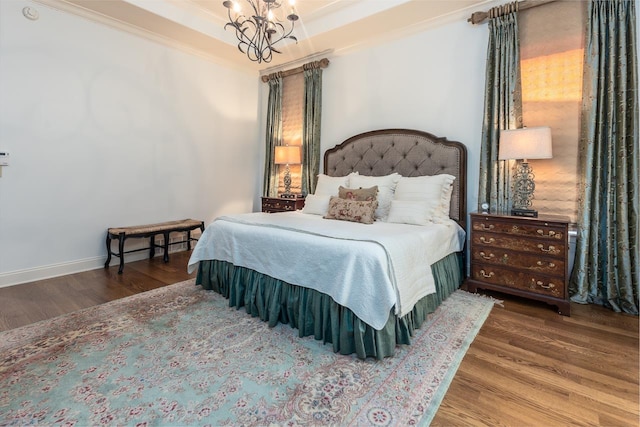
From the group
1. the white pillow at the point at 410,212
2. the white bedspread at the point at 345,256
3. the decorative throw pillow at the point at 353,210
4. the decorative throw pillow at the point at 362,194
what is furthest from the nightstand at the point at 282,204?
the white pillow at the point at 410,212

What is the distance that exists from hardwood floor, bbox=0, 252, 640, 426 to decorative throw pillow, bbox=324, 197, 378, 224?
123 cm

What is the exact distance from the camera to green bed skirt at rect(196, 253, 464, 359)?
1761 millimetres

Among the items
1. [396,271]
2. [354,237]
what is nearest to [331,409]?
[396,271]

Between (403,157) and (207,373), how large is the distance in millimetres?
2878

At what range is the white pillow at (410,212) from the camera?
2.70 meters

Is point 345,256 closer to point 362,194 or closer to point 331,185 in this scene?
point 362,194

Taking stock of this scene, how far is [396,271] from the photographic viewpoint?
5.84 feet

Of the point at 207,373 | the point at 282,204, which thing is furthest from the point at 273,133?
the point at 207,373

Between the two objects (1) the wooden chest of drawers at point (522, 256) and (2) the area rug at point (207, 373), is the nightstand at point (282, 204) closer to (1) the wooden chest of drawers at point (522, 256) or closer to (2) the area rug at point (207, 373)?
(2) the area rug at point (207, 373)

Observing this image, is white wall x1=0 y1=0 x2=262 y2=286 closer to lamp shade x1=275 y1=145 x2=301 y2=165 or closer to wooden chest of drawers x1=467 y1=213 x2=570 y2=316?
lamp shade x1=275 y1=145 x2=301 y2=165

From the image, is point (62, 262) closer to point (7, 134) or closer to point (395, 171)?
point (7, 134)

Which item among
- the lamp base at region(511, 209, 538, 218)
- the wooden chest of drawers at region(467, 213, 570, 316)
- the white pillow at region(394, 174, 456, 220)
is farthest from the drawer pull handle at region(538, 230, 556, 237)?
the white pillow at region(394, 174, 456, 220)

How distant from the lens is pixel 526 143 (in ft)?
8.32

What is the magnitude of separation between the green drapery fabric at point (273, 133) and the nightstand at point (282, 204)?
433 millimetres
